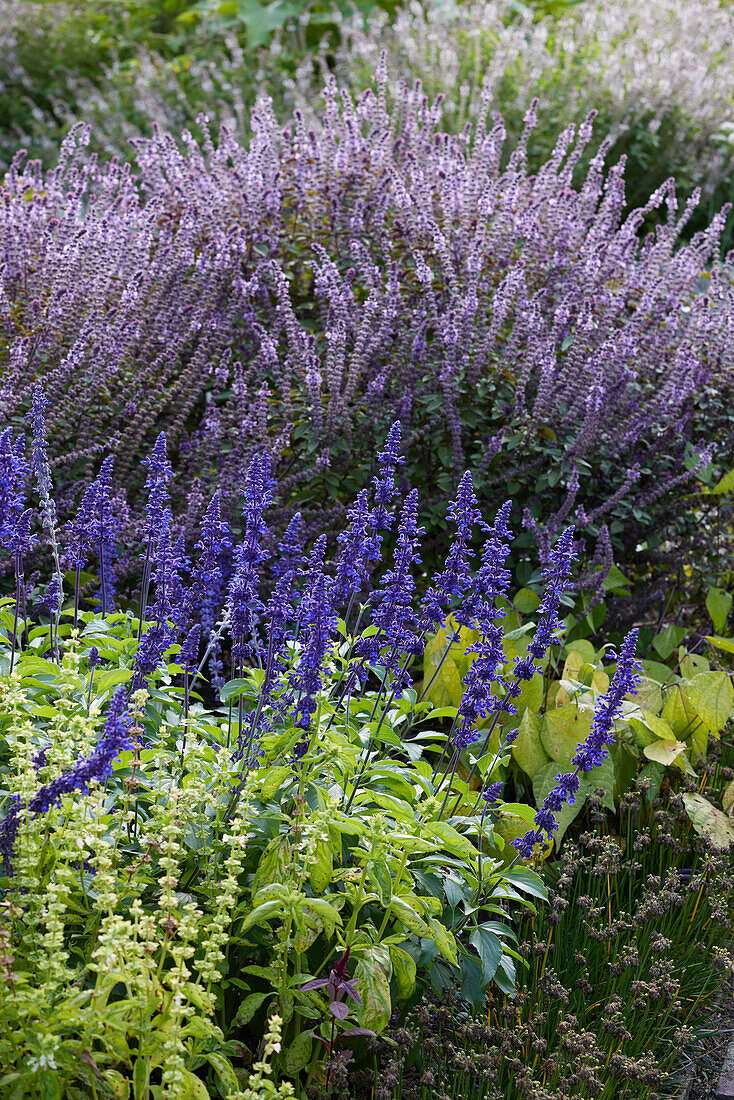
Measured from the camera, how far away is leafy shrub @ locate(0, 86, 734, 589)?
12.1ft

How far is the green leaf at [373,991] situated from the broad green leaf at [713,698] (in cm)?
167

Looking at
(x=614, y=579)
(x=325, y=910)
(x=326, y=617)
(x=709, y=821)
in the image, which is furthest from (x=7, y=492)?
(x=614, y=579)

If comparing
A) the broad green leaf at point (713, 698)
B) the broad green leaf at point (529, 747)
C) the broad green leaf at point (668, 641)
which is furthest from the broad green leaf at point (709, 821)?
Result: the broad green leaf at point (668, 641)

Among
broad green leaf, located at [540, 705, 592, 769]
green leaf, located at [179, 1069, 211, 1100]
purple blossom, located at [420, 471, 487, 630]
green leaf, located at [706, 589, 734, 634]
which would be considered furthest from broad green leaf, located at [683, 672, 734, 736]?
green leaf, located at [179, 1069, 211, 1100]

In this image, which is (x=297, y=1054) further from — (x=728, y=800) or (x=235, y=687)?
(x=728, y=800)

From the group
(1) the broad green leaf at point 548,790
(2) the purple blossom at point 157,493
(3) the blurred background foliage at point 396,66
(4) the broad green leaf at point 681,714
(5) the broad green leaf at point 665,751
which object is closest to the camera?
(2) the purple blossom at point 157,493

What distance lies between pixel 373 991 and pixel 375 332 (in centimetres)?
257

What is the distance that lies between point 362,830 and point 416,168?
3306 mm

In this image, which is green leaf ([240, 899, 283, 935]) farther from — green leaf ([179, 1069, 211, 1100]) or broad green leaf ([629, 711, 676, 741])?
broad green leaf ([629, 711, 676, 741])

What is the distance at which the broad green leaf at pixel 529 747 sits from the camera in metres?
3.06

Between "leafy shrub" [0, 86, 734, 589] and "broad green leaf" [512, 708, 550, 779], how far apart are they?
2.37ft

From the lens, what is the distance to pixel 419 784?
2643mm

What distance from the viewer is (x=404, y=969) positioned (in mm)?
2102

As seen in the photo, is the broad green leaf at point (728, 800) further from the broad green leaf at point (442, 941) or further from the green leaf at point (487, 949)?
the broad green leaf at point (442, 941)
